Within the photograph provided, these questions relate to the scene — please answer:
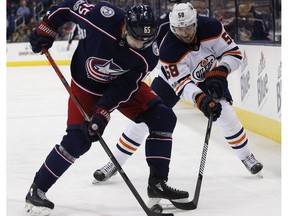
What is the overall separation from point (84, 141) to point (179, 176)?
40.3 inches

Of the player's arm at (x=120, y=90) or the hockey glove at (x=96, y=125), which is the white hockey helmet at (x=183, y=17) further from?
the hockey glove at (x=96, y=125)

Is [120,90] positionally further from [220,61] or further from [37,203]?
[220,61]

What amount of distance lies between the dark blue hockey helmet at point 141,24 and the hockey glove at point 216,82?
66 centimetres

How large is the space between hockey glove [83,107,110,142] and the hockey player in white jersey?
56cm

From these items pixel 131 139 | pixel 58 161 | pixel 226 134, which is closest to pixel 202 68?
pixel 226 134

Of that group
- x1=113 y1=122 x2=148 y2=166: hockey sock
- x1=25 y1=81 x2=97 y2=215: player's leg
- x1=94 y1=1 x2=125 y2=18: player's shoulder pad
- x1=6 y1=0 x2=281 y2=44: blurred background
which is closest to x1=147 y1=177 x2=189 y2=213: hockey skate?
x1=25 y1=81 x2=97 y2=215: player's leg

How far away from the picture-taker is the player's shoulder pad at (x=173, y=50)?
3.41 meters

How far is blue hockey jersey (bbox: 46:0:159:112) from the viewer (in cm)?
288

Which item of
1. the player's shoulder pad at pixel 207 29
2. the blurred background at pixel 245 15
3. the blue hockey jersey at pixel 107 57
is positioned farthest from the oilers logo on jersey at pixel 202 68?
the blurred background at pixel 245 15

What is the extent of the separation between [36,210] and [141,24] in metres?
0.99

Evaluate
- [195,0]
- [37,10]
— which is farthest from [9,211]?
[37,10]

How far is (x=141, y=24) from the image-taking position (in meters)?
2.71

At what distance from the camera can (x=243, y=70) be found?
522 centimetres

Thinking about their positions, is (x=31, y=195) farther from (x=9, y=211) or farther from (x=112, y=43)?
(x=112, y=43)
